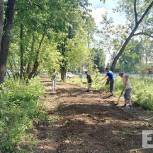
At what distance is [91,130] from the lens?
14.1 m

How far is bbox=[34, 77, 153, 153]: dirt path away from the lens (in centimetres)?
1164

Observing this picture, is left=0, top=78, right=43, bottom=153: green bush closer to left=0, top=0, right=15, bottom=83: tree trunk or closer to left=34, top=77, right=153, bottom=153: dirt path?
left=34, top=77, right=153, bottom=153: dirt path

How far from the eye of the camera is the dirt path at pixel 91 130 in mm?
11641

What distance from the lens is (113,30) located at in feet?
165

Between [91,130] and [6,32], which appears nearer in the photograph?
[91,130]

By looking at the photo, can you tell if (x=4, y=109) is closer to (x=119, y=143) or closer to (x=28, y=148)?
(x=28, y=148)

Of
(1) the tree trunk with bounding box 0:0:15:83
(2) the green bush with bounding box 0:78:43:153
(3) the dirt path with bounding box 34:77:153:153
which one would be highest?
(1) the tree trunk with bounding box 0:0:15:83

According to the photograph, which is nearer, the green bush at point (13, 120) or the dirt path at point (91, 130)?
the green bush at point (13, 120)

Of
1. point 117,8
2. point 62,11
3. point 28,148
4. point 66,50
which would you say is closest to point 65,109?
point 62,11

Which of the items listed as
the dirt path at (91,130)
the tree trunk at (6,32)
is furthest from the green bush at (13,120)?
the tree trunk at (6,32)

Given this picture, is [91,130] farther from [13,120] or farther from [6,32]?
[6,32]

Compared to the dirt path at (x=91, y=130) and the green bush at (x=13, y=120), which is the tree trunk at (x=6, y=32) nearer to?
the green bush at (x=13, y=120)

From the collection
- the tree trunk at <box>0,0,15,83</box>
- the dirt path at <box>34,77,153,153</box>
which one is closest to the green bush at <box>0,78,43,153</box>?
the dirt path at <box>34,77,153,153</box>

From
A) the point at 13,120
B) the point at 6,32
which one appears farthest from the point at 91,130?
the point at 6,32
